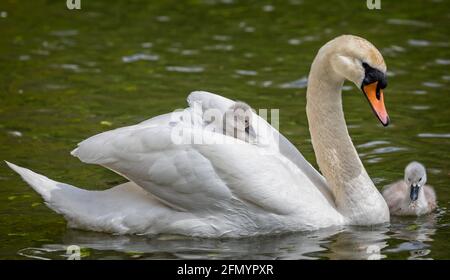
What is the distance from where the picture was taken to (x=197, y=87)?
14.3 m

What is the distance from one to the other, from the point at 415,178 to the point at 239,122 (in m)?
1.73

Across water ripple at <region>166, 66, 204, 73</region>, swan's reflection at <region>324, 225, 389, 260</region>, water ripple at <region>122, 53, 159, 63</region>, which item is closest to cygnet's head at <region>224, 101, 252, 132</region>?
swan's reflection at <region>324, 225, 389, 260</region>

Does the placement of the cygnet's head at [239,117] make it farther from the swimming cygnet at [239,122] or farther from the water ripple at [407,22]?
the water ripple at [407,22]

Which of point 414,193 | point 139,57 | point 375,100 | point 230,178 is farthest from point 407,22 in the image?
point 230,178

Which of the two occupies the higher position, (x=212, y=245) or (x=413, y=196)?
(x=413, y=196)

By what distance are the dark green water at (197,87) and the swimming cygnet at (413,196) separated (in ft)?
0.34

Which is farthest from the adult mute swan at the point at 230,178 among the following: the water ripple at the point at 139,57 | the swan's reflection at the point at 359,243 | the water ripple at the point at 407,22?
the water ripple at the point at 407,22

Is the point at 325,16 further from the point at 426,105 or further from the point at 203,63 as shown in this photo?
the point at 426,105

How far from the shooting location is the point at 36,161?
1155 cm

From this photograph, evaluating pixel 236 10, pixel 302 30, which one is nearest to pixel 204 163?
pixel 302 30

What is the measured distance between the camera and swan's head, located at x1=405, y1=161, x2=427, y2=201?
32.4 ft

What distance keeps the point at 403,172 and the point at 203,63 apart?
5015 mm

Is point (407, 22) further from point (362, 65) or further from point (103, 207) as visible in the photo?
point (103, 207)

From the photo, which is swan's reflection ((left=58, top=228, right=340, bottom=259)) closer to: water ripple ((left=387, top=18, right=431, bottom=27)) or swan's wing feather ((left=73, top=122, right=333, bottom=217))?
swan's wing feather ((left=73, top=122, right=333, bottom=217))
